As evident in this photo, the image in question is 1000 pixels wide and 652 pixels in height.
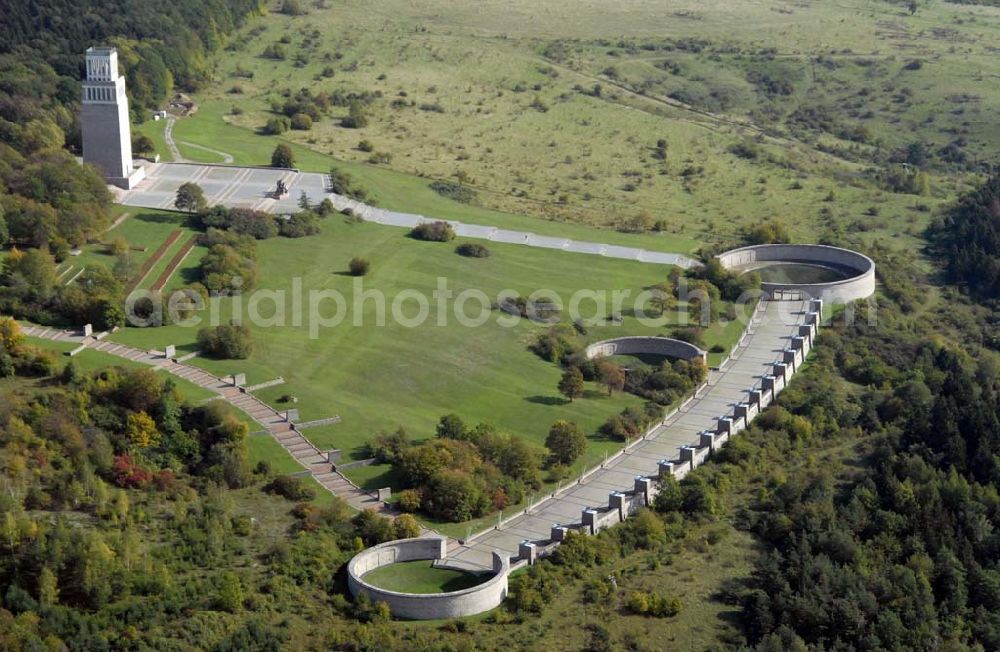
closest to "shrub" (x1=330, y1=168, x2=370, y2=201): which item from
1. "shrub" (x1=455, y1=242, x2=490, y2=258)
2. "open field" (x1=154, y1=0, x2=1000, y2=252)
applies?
"open field" (x1=154, y1=0, x2=1000, y2=252)

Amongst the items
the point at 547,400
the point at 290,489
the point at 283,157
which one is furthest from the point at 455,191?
the point at 290,489

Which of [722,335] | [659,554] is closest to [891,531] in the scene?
[659,554]

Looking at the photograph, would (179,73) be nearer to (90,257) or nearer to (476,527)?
(90,257)

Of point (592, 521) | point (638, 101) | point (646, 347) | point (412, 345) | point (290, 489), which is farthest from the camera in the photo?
point (638, 101)

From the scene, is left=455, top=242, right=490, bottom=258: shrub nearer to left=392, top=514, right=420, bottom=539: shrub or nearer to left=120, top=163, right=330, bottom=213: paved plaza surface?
left=120, top=163, right=330, bottom=213: paved plaza surface

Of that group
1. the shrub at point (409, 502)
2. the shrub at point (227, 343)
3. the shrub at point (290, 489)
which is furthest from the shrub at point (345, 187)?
the shrub at point (409, 502)

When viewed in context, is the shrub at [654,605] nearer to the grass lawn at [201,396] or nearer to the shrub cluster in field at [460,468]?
the shrub cluster in field at [460,468]

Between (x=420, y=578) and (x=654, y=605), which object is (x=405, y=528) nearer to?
(x=420, y=578)
